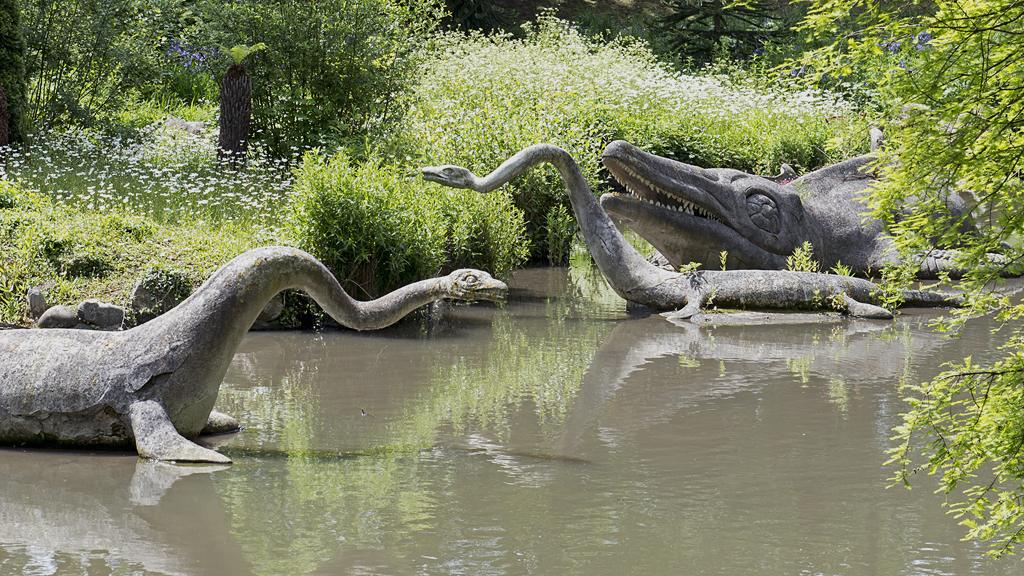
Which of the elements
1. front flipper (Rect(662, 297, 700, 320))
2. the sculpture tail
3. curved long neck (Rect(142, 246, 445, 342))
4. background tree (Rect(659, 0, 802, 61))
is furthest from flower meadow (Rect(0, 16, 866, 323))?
background tree (Rect(659, 0, 802, 61))

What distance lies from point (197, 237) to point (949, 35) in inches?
301

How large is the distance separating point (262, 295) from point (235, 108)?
987 cm

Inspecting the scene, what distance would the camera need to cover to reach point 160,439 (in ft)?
19.7

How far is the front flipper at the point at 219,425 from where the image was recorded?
6645mm

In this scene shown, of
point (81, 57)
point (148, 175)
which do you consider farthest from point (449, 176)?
point (81, 57)

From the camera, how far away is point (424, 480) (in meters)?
5.88

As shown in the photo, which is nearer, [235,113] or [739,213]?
[739,213]

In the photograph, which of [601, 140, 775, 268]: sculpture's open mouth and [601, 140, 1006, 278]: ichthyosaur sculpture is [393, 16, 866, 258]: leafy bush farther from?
[601, 140, 775, 268]: sculpture's open mouth

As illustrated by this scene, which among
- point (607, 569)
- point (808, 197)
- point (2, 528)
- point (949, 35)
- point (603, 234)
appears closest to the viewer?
point (949, 35)

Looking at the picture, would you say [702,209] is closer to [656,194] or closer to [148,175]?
[656,194]

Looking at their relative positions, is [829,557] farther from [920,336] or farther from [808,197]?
[808,197]

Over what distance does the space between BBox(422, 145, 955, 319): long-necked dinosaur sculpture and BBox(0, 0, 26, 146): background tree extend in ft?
27.4

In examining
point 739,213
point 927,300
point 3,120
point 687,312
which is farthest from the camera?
point 3,120

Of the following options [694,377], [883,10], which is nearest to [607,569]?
[883,10]
